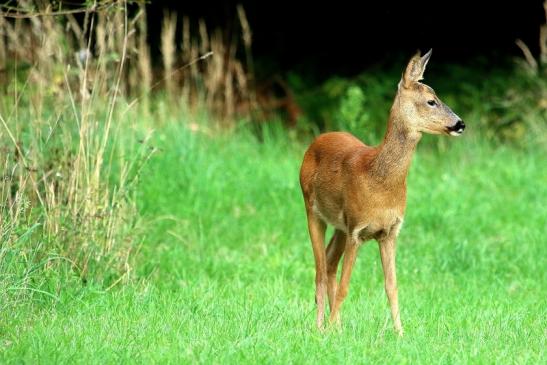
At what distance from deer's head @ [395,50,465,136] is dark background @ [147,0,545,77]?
8.19 meters

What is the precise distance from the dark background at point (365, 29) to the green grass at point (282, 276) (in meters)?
2.04

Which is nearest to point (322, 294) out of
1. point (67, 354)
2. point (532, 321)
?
point (532, 321)

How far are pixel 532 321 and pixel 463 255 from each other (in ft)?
6.65

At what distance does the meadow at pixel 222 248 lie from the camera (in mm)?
5879

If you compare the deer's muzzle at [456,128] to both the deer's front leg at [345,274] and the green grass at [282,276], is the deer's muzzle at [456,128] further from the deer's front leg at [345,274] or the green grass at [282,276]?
the green grass at [282,276]

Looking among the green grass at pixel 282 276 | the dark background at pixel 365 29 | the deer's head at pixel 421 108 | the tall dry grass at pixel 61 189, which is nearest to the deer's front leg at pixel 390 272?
the green grass at pixel 282 276

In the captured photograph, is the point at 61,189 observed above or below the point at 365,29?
above

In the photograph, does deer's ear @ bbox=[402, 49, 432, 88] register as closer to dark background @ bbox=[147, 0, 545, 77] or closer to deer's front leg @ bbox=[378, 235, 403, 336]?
deer's front leg @ bbox=[378, 235, 403, 336]

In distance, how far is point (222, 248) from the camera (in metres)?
9.16

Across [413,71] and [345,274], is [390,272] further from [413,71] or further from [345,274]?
[413,71]

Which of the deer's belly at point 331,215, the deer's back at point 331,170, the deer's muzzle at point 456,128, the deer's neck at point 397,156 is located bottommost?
the deer's belly at point 331,215

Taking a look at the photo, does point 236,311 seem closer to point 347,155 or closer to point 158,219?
point 347,155

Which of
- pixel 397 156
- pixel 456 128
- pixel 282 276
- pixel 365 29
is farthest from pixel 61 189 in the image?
pixel 365 29

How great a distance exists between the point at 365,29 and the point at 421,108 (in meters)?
9.09
